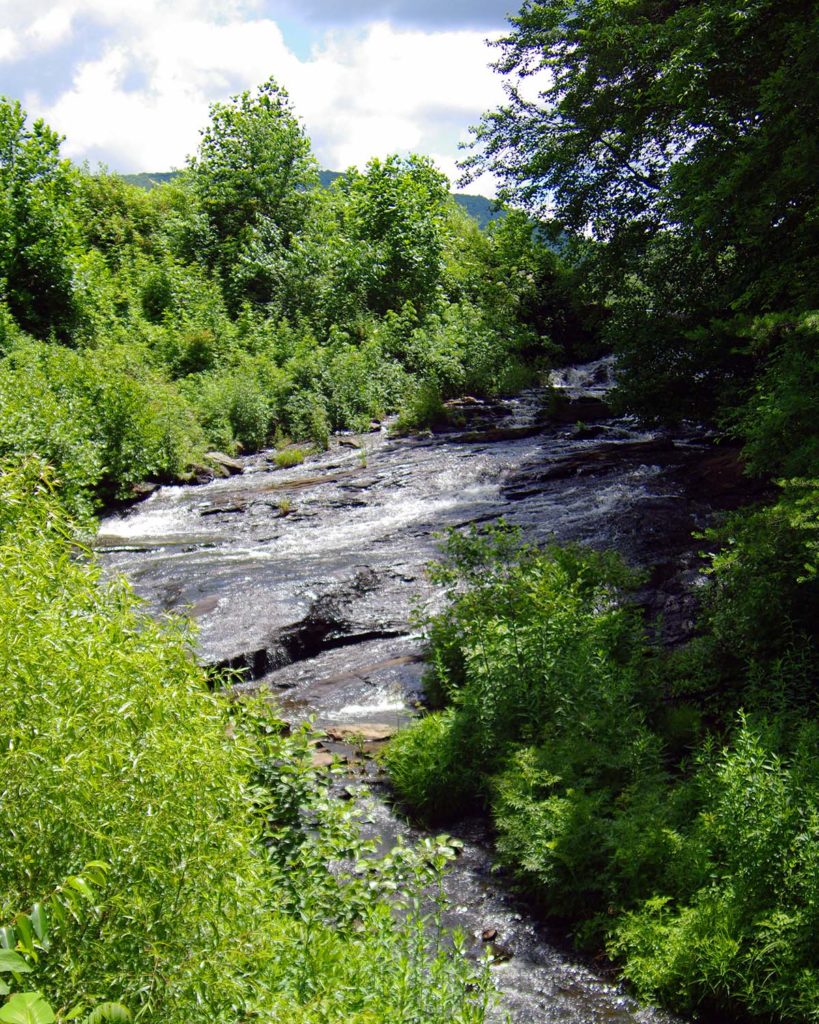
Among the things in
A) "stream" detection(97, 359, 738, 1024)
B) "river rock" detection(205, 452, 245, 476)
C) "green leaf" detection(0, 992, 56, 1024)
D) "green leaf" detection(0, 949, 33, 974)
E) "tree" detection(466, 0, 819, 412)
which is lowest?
"stream" detection(97, 359, 738, 1024)

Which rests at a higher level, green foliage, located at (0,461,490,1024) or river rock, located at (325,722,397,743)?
green foliage, located at (0,461,490,1024)

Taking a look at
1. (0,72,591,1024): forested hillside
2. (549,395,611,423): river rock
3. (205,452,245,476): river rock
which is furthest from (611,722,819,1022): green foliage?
(549,395,611,423): river rock

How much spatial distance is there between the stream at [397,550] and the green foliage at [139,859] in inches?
52.4

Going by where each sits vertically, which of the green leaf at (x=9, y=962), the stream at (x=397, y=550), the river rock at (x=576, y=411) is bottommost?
the stream at (x=397, y=550)

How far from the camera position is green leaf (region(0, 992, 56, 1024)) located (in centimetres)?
150

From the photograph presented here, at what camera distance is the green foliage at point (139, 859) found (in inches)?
97.4

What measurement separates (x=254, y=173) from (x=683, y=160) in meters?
18.9

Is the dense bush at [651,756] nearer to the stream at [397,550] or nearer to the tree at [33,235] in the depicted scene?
the stream at [397,550]

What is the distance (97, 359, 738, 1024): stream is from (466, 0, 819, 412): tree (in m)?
2.25

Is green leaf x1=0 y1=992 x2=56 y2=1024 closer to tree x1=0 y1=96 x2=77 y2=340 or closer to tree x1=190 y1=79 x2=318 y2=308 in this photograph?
tree x1=0 y1=96 x2=77 y2=340

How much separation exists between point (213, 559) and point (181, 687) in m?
8.53

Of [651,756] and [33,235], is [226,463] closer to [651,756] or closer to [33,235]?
[33,235]

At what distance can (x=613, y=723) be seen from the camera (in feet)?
20.1

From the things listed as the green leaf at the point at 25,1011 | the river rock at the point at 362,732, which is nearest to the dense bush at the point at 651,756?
the river rock at the point at 362,732
